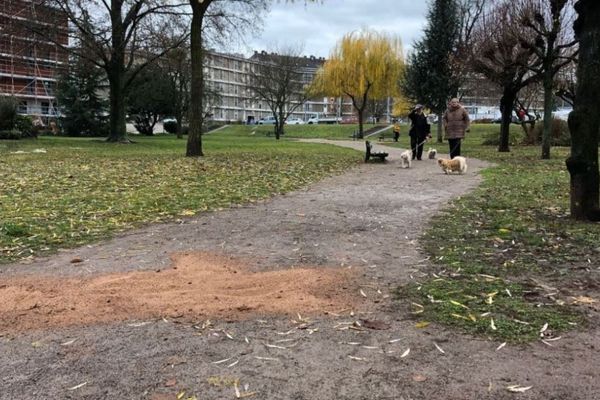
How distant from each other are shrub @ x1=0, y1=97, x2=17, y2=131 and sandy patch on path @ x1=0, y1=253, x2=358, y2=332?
34801mm

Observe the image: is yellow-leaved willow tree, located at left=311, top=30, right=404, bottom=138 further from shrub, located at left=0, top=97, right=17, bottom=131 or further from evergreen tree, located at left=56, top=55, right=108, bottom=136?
shrub, located at left=0, top=97, right=17, bottom=131

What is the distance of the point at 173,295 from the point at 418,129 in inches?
657

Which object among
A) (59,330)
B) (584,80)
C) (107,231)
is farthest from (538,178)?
(59,330)

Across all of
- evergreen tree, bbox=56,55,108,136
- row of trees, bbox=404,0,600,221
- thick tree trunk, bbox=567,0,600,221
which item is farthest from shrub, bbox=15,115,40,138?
thick tree trunk, bbox=567,0,600,221

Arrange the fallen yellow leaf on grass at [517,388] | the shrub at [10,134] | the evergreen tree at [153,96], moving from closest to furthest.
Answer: the fallen yellow leaf on grass at [517,388] → the shrub at [10,134] → the evergreen tree at [153,96]

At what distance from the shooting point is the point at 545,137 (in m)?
21.1

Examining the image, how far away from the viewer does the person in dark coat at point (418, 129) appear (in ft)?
65.0

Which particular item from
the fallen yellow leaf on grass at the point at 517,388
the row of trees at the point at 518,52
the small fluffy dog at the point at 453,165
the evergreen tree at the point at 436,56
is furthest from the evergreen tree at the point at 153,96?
the fallen yellow leaf on grass at the point at 517,388

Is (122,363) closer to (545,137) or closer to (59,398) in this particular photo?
(59,398)

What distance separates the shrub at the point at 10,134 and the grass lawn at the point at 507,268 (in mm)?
32572

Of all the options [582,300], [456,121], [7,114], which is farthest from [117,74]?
[582,300]

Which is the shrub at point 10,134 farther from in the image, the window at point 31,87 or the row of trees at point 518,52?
the window at point 31,87

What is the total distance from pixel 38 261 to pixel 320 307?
3226 millimetres

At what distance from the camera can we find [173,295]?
4.71 metres
